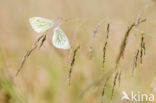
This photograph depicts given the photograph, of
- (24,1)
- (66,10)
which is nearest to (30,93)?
(66,10)

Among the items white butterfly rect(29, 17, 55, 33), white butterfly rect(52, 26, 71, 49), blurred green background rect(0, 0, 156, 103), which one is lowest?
blurred green background rect(0, 0, 156, 103)

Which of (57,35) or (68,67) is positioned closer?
(57,35)

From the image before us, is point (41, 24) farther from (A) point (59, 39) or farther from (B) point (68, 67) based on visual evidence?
(B) point (68, 67)

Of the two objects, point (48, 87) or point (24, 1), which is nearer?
point (48, 87)

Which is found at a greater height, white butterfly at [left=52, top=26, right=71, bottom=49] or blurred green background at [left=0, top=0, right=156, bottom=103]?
white butterfly at [left=52, top=26, right=71, bottom=49]

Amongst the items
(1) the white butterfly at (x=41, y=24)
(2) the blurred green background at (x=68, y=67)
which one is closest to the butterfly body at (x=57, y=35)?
(1) the white butterfly at (x=41, y=24)

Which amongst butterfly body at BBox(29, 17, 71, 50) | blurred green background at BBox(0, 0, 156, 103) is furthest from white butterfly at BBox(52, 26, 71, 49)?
blurred green background at BBox(0, 0, 156, 103)

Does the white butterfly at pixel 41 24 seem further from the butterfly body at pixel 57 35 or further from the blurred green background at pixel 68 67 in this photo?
the blurred green background at pixel 68 67

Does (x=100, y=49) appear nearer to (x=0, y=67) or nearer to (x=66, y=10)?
(x=0, y=67)

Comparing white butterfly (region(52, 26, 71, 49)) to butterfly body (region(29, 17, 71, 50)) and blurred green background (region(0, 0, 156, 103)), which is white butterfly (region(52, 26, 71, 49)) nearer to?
butterfly body (region(29, 17, 71, 50))

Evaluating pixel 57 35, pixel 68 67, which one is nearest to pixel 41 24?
pixel 57 35

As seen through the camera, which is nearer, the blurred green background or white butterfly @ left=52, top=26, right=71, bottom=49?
white butterfly @ left=52, top=26, right=71, bottom=49
